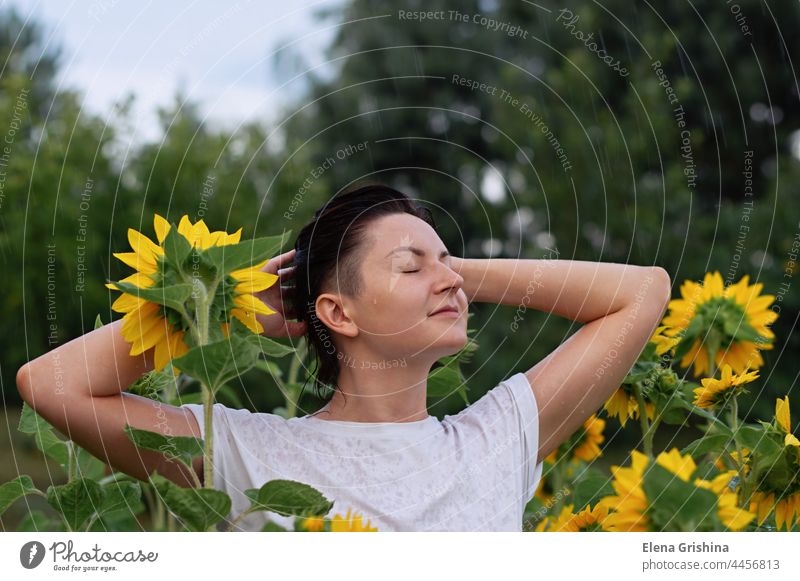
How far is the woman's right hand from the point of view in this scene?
1.16 meters

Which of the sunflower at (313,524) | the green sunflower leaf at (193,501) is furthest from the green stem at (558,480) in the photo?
the green sunflower leaf at (193,501)

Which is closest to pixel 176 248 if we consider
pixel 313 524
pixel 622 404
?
pixel 313 524

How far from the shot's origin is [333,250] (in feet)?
3.95

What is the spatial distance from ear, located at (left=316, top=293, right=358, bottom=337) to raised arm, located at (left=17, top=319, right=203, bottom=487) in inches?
9.2

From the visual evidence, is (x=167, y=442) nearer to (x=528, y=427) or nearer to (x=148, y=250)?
(x=148, y=250)

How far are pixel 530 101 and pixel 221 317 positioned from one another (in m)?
4.05

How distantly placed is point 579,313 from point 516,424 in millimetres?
170

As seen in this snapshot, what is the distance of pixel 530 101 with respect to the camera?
4691mm

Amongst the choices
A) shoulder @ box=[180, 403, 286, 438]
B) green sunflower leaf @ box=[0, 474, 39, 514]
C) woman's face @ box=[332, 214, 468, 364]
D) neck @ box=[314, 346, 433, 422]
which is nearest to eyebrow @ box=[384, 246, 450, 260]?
woman's face @ box=[332, 214, 468, 364]

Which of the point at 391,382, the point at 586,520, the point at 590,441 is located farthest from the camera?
the point at 590,441

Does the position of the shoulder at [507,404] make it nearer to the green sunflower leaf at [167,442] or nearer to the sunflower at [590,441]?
the sunflower at [590,441]

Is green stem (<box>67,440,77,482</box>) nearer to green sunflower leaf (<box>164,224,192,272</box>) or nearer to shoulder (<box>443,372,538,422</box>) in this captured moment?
green sunflower leaf (<box>164,224,192,272</box>)

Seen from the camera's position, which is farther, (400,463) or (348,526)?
(400,463)

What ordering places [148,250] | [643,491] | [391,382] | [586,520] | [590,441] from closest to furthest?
1. [643,491]
2. [148,250]
3. [586,520]
4. [391,382]
5. [590,441]
